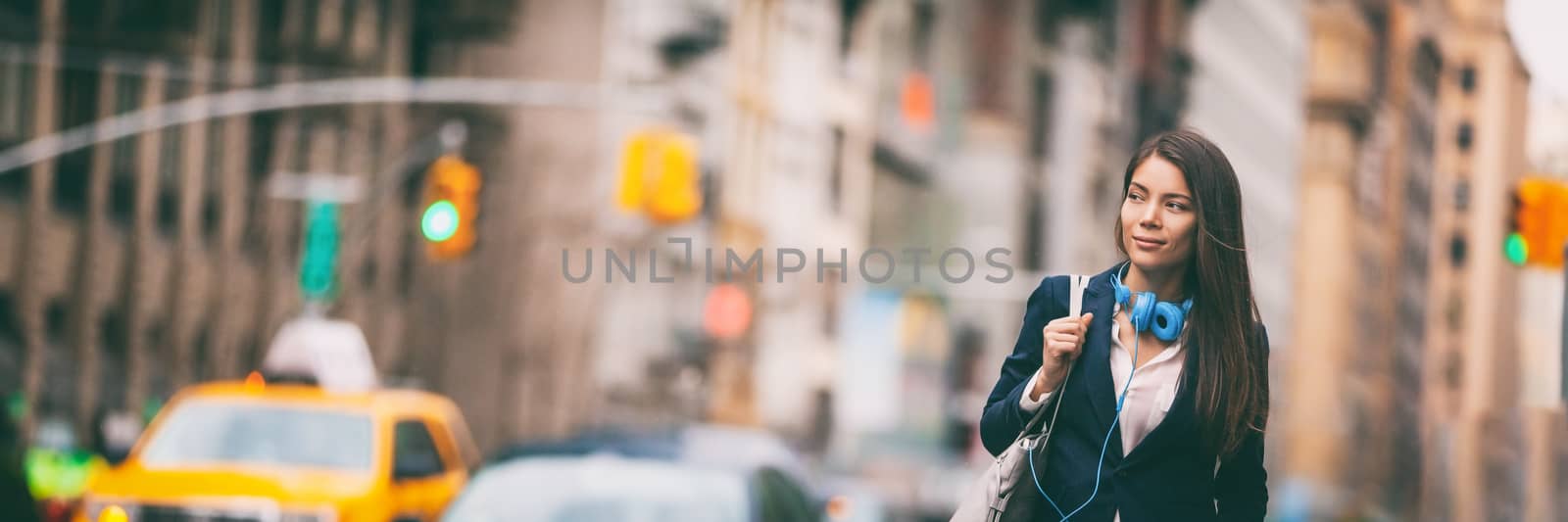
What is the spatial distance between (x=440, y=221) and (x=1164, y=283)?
20570 millimetres

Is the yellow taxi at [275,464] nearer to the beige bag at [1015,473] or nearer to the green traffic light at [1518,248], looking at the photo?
the green traffic light at [1518,248]

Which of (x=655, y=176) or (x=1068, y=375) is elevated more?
(x=655, y=176)

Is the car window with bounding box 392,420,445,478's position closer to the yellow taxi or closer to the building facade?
the yellow taxi

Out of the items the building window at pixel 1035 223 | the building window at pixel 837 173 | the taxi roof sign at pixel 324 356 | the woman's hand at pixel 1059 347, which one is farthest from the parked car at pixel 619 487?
the building window at pixel 1035 223

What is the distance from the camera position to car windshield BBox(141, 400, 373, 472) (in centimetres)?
1452

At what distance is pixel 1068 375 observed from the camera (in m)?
4.00

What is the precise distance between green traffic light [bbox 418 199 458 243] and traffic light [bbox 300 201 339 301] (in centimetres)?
784

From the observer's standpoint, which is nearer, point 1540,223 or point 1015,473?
point 1015,473

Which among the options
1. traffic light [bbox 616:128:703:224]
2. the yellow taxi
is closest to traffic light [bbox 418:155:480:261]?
traffic light [bbox 616:128:703:224]

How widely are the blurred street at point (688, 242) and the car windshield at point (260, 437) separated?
0.10 feet

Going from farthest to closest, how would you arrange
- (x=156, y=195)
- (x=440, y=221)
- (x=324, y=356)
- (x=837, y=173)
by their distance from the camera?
(x=837, y=173) < (x=156, y=195) < (x=324, y=356) < (x=440, y=221)

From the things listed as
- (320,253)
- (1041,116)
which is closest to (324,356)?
(320,253)

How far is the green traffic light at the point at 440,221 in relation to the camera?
950 inches

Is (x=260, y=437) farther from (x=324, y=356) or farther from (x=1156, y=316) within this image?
(x=1156, y=316)
